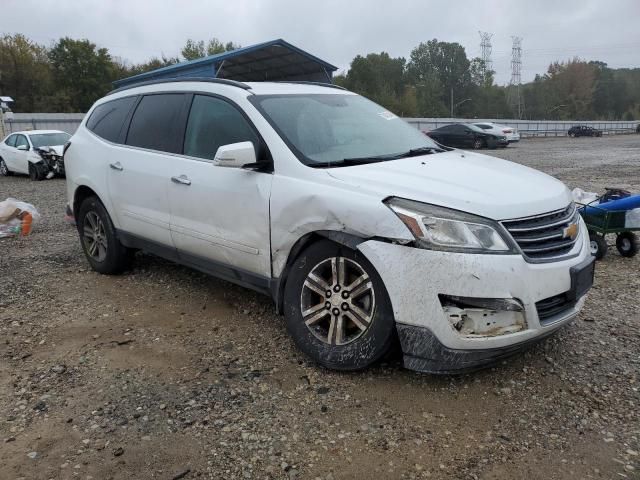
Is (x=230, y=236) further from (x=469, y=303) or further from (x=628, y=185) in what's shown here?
(x=628, y=185)

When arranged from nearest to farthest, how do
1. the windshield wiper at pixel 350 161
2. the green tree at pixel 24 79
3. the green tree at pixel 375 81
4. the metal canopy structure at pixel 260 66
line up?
the windshield wiper at pixel 350 161 < the metal canopy structure at pixel 260 66 < the green tree at pixel 24 79 < the green tree at pixel 375 81

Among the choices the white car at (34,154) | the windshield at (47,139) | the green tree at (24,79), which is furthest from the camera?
the green tree at (24,79)

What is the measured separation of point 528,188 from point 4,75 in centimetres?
5641

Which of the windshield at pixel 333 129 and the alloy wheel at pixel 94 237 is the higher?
the windshield at pixel 333 129

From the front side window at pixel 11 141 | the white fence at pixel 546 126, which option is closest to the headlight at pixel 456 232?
the front side window at pixel 11 141

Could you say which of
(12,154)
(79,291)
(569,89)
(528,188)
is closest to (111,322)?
(79,291)

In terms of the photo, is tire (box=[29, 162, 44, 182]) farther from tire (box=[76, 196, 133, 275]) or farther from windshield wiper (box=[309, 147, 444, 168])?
windshield wiper (box=[309, 147, 444, 168])

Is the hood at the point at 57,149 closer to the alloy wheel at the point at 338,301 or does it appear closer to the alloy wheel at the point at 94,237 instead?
the alloy wheel at the point at 94,237

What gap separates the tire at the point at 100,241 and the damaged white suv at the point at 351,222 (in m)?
0.47

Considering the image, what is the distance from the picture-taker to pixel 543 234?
3.03 metres

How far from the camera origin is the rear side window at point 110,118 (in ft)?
16.6

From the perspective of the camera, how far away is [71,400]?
10.3 feet

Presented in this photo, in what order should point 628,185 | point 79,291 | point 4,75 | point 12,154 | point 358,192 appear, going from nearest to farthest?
1. point 358,192
2. point 79,291
3. point 628,185
4. point 12,154
5. point 4,75

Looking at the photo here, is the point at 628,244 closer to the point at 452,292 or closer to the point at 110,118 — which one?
the point at 452,292
